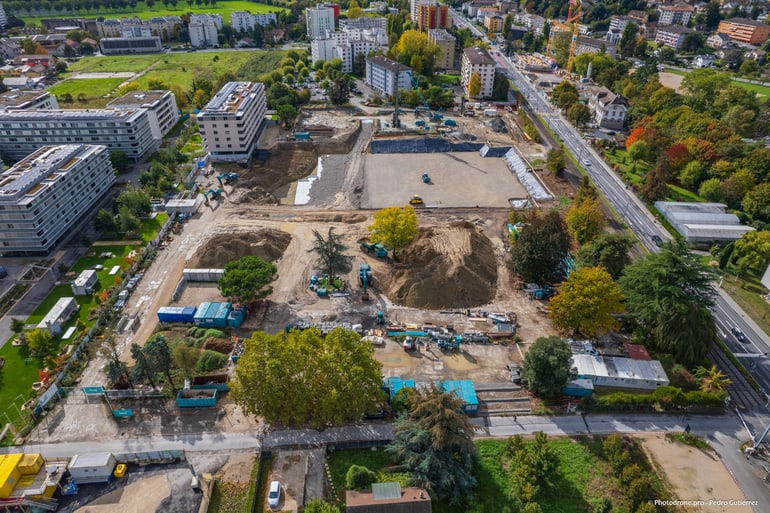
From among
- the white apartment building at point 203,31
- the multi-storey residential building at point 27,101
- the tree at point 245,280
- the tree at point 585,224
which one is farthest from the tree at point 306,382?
the white apartment building at point 203,31

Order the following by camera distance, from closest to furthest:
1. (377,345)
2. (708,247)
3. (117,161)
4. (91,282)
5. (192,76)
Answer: (377,345)
(91,282)
(708,247)
(117,161)
(192,76)

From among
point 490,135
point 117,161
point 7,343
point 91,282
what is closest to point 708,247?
point 490,135

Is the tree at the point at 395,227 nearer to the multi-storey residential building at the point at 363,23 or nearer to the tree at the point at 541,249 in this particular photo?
the tree at the point at 541,249

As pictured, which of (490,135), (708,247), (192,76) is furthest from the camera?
(192,76)

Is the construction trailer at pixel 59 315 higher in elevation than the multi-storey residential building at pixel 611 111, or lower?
lower

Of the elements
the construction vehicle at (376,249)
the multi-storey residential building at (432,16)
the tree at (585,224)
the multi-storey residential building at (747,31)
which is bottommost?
the construction vehicle at (376,249)

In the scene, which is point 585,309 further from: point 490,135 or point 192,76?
point 192,76

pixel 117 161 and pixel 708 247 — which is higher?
pixel 117 161
